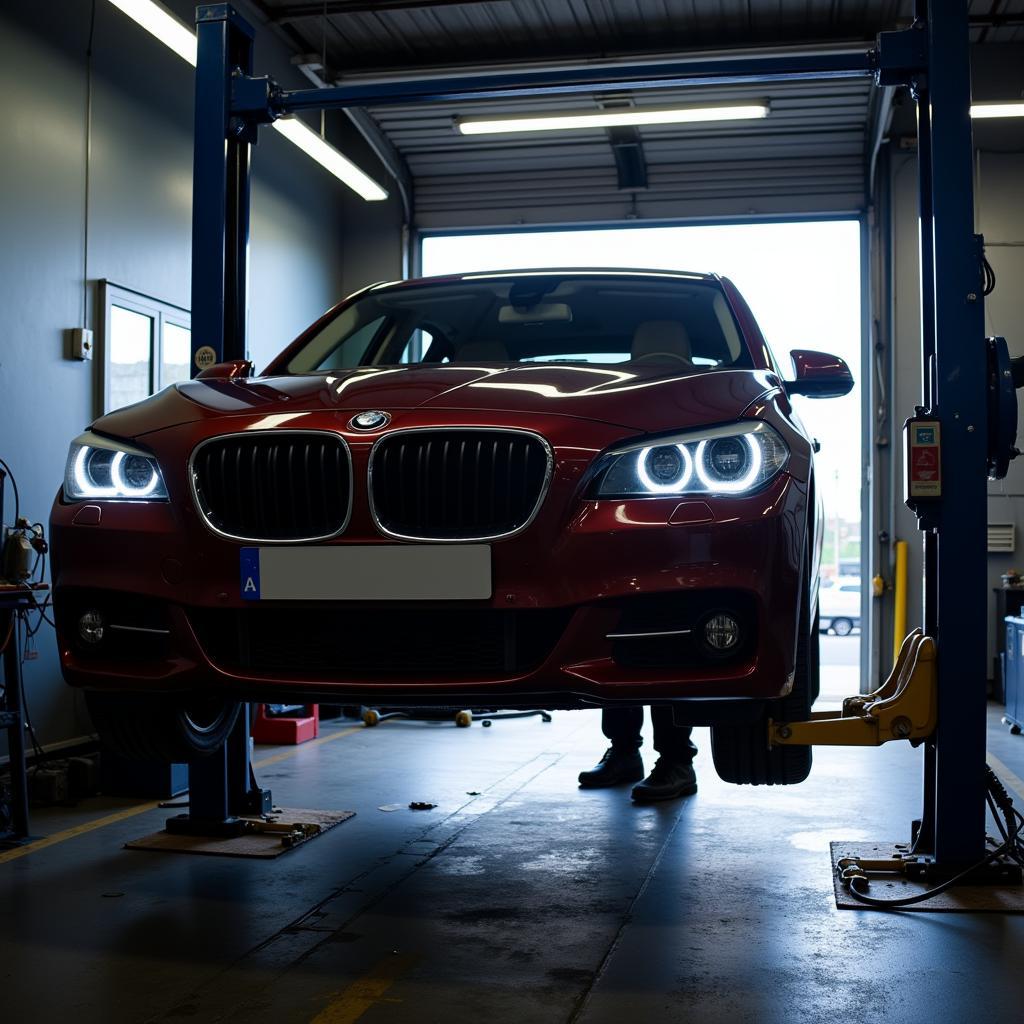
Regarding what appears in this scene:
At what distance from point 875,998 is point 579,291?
7.35 feet

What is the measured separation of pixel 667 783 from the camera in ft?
15.8

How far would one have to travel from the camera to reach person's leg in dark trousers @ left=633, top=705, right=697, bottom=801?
187 inches

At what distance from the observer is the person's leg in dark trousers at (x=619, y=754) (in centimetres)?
514

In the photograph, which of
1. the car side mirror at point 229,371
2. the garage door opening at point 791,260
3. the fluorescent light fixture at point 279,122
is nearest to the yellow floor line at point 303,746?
the car side mirror at point 229,371

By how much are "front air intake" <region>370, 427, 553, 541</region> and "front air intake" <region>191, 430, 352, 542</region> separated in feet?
0.30

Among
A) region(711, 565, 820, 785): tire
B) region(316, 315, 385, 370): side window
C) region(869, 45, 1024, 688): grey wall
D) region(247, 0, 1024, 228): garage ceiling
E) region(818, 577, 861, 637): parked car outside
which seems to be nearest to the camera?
region(711, 565, 820, 785): tire

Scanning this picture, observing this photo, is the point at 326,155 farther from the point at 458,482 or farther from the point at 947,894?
the point at 947,894

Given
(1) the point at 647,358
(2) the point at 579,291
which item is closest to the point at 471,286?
(2) the point at 579,291

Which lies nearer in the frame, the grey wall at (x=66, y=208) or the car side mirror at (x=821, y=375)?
the car side mirror at (x=821, y=375)

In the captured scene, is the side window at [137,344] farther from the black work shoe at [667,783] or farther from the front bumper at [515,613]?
the front bumper at [515,613]

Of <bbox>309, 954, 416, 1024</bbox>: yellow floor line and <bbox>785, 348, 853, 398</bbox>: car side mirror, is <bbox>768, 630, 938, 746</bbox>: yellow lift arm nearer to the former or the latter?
<bbox>785, 348, 853, 398</bbox>: car side mirror

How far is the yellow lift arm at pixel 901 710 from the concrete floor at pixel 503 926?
48cm

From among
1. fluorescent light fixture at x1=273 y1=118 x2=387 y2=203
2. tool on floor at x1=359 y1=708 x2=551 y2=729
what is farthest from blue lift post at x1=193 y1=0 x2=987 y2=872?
fluorescent light fixture at x1=273 y1=118 x2=387 y2=203

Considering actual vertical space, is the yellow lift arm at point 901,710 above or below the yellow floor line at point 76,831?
above
